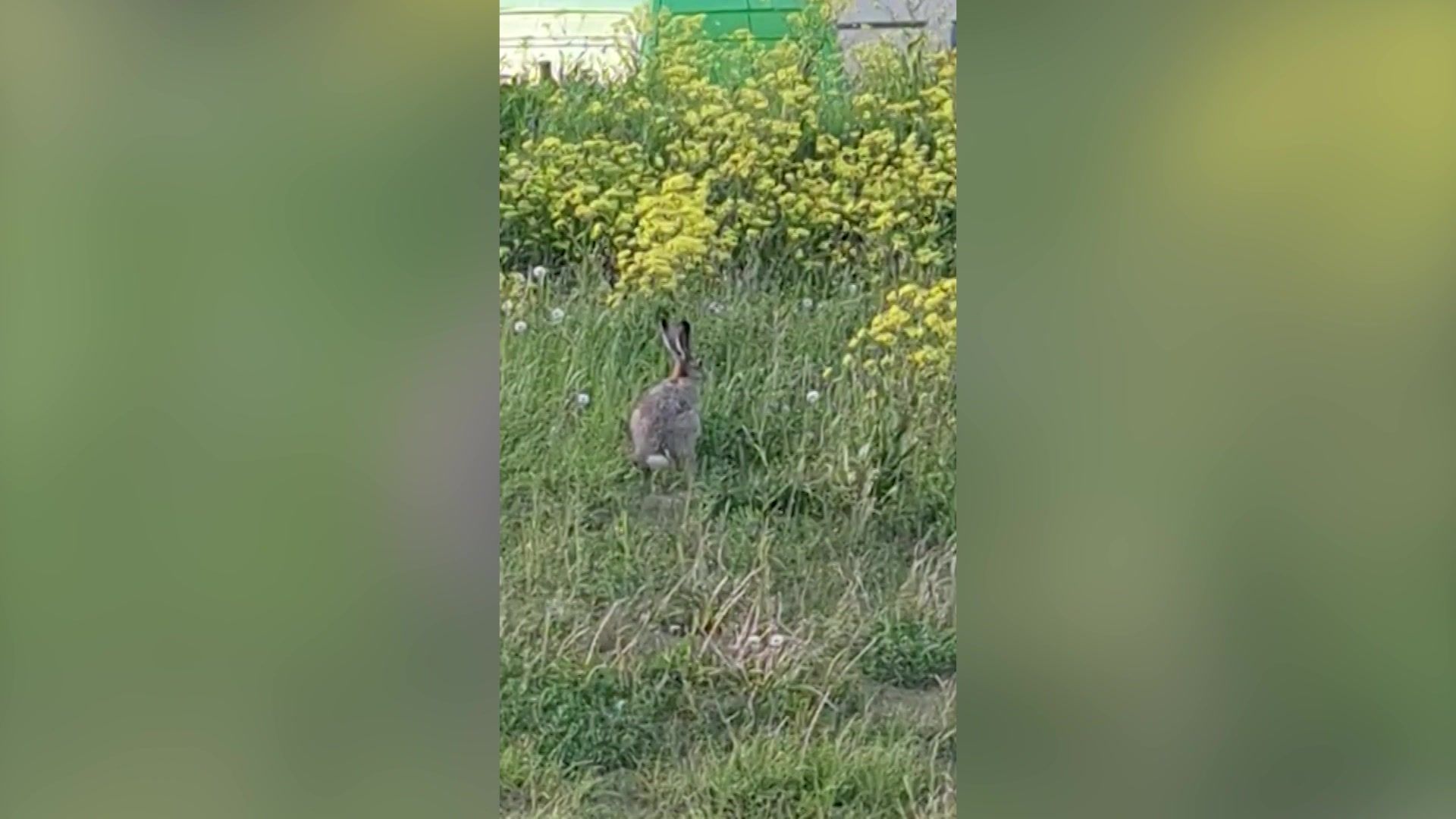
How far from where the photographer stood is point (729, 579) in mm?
1887

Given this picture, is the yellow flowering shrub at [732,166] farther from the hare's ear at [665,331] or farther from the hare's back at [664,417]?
the hare's back at [664,417]

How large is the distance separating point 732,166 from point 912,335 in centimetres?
41
